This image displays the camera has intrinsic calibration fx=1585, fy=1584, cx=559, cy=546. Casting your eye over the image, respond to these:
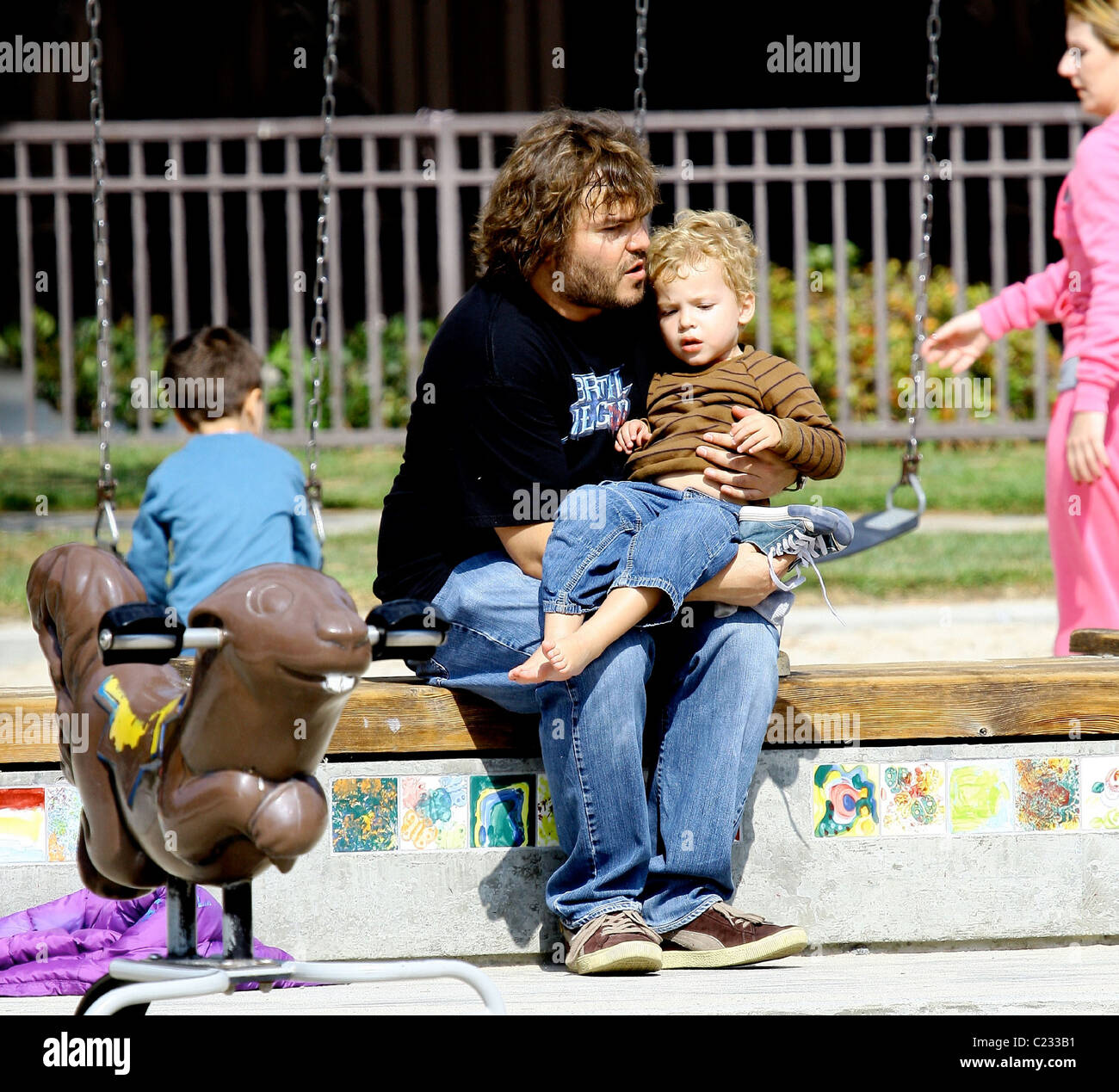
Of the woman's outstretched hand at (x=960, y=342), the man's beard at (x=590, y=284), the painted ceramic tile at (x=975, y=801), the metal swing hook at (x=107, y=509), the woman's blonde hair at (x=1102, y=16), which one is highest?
the woman's blonde hair at (x=1102, y=16)

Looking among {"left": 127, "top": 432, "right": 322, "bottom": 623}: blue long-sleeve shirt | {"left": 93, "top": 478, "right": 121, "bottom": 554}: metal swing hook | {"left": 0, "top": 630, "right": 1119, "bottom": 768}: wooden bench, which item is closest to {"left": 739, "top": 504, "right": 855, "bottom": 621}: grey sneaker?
{"left": 0, "top": 630, "right": 1119, "bottom": 768}: wooden bench

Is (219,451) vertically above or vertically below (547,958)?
above

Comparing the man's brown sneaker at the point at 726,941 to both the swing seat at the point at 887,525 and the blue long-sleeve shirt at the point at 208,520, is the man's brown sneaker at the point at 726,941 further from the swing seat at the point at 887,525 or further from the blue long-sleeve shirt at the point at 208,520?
the blue long-sleeve shirt at the point at 208,520

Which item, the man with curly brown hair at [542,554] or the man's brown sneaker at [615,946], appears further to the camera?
the man with curly brown hair at [542,554]

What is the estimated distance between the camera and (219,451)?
438cm

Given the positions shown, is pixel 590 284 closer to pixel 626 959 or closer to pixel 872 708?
pixel 872 708

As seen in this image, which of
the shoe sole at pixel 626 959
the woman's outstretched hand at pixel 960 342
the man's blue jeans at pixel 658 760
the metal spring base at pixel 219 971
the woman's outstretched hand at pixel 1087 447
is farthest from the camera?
the woman's outstretched hand at pixel 960 342

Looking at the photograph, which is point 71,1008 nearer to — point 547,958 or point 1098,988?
point 547,958

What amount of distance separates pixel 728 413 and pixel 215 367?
6.53 feet

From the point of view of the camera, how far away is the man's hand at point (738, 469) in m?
3.09

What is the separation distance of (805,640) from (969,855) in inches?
124

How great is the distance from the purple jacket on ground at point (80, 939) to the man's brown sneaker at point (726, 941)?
0.70 m

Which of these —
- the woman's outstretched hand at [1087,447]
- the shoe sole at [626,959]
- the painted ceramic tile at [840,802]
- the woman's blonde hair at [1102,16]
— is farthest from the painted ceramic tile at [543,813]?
the woman's blonde hair at [1102,16]

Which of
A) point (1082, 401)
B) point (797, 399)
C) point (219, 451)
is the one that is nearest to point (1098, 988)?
point (797, 399)
